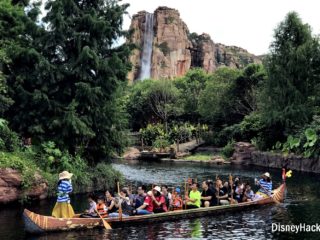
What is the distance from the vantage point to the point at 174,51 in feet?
396

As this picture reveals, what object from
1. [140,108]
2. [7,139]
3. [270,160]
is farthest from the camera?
[140,108]

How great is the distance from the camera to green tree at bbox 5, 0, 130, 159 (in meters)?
28.4

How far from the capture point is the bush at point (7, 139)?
1037 inches

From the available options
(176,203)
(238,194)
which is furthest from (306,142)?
(176,203)

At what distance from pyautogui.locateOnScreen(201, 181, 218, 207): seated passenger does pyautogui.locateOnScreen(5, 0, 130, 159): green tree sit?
8852 millimetres

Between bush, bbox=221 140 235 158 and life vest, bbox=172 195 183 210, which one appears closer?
life vest, bbox=172 195 183 210

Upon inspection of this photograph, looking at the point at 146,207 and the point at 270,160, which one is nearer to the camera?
the point at 146,207

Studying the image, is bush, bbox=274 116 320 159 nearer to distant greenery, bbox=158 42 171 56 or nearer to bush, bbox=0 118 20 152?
bush, bbox=0 118 20 152

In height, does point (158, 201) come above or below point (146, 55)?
below

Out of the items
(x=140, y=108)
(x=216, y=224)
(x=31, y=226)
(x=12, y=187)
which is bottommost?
(x=216, y=224)

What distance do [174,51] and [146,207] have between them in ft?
334

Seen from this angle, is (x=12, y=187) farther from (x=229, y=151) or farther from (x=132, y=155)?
(x=132, y=155)

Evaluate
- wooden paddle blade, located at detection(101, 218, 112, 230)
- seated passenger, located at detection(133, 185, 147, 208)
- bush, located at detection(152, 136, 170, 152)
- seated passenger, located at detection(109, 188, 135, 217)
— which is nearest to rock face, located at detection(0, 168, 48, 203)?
seated passenger, located at detection(109, 188, 135, 217)

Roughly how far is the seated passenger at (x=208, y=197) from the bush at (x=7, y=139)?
36.5 feet
